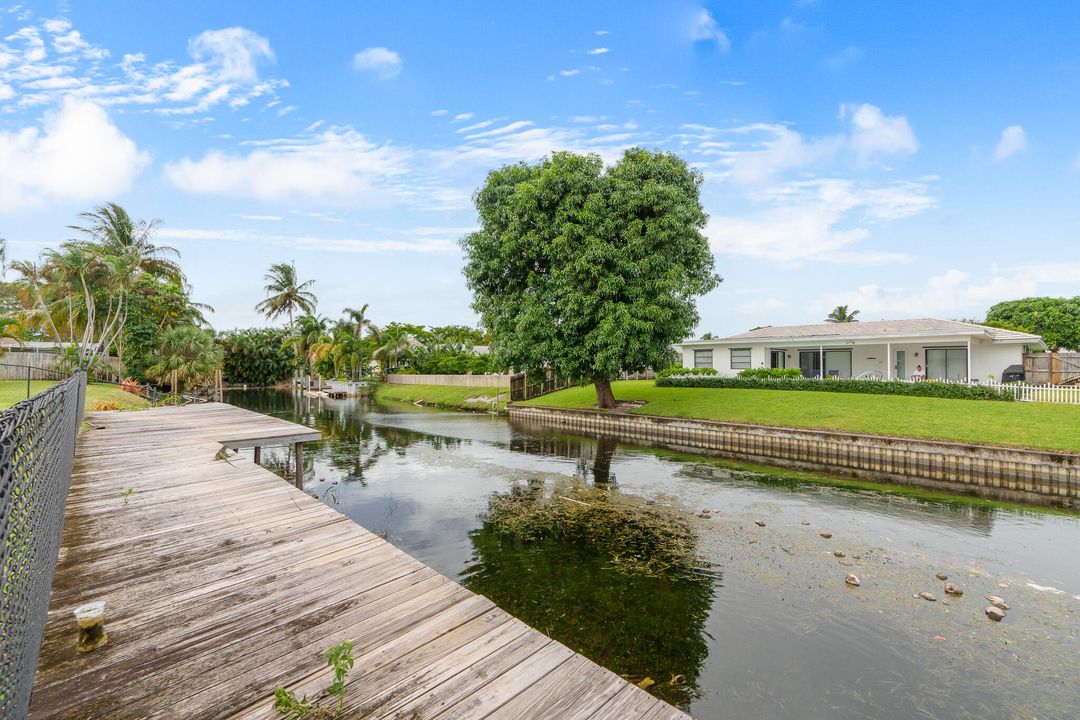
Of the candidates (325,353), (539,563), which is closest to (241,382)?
(325,353)

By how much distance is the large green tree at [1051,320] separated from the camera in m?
52.1

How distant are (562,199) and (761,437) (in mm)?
13657

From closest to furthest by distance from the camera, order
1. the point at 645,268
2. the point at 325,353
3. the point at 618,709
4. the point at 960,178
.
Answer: the point at 618,709, the point at 645,268, the point at 960,178, the point at 325,353

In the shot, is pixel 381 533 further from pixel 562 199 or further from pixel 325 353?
pixel 325 353

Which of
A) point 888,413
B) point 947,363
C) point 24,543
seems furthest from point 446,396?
point 24,543

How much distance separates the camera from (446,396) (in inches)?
1534

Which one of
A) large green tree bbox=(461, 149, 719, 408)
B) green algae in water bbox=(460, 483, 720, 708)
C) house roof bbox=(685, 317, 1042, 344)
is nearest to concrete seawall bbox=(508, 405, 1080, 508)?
large green tree bbox=(461, 149, 719, 408)

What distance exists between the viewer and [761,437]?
60.8 ft

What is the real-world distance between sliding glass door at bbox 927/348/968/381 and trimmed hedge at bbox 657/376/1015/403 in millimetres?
7607

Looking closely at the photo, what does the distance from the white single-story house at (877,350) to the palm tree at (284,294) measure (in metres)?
46.1

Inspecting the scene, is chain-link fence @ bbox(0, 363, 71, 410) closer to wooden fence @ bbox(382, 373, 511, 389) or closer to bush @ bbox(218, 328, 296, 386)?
wooden fence @ bbox(382, 373, 511, 389)

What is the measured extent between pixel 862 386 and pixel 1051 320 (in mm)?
52471

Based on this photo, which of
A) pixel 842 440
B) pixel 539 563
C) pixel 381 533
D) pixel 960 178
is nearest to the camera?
pixel 539 563

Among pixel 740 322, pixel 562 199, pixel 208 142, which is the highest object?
pixel 208 142
